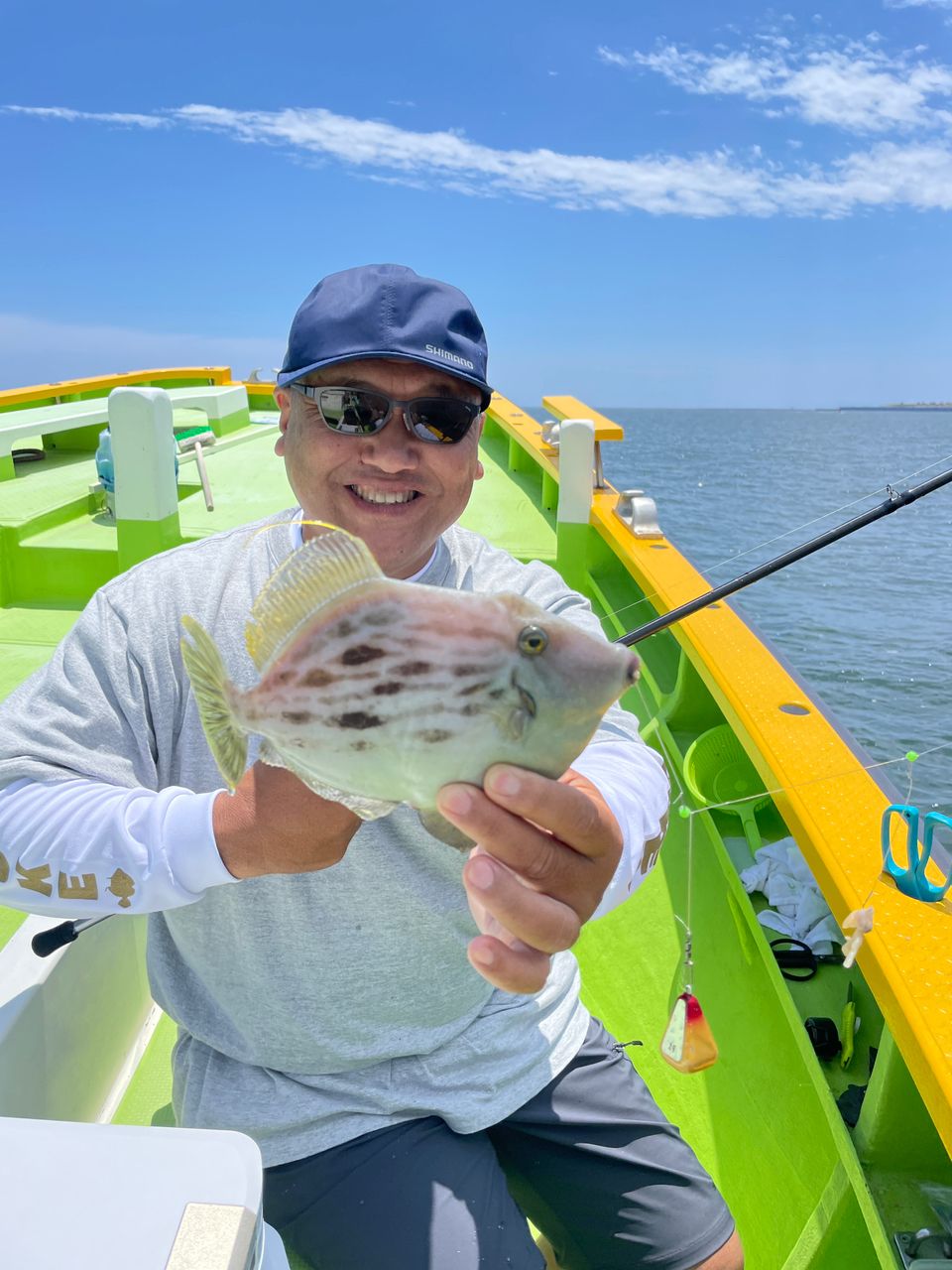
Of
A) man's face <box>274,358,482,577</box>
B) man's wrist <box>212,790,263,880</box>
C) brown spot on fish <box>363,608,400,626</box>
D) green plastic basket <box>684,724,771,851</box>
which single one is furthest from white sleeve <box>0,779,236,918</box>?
green plastic basket <box>684,724,771,851</box>

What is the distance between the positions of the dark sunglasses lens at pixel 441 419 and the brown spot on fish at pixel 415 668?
0.92 metres

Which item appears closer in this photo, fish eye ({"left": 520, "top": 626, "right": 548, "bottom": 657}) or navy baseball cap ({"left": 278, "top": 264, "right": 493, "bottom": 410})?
fish eye ({"left": 520, "top": 626, "right": 548, "bottom": 657})

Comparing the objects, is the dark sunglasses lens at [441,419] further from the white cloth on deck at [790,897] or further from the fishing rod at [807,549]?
the white cloth on deck at [790,897]

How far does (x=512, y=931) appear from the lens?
1.32m

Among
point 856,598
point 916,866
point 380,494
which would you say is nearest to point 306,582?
point 380,494

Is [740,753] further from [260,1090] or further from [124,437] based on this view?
[124,437]

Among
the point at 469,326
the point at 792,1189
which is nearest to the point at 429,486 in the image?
the point at 469,326

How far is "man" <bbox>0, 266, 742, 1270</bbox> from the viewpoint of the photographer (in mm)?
1857

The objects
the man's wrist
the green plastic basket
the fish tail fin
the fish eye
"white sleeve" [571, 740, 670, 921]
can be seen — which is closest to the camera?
the fish eye

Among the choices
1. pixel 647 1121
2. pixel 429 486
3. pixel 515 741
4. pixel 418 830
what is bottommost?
pixel 647 1121

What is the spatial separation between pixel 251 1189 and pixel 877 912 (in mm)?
1577

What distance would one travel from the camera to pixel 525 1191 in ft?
7.00

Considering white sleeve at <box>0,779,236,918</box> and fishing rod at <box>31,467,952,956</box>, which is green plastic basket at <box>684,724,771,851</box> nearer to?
fishing rod at <box>31,467,952,956</box>

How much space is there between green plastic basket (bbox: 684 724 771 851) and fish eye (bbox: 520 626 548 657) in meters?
2.83
